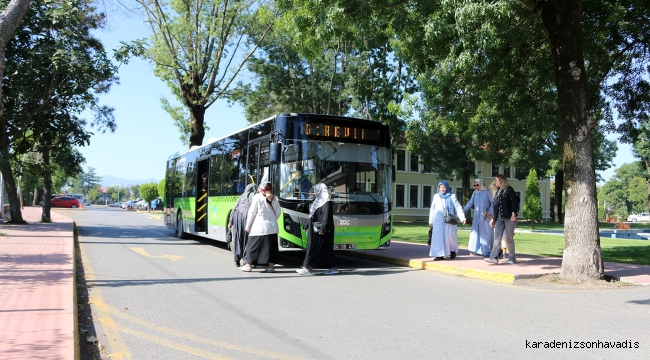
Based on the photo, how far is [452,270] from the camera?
12.0 m

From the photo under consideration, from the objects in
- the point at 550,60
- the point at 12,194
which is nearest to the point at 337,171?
the point at 550,60

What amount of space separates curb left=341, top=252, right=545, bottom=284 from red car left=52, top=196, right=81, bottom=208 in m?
62.7

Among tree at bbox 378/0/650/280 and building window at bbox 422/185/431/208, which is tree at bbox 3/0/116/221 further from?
building window at bbox 422/185/431/208

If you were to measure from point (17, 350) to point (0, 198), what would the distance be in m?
26.3

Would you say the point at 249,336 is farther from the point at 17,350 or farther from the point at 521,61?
the point at 521,61

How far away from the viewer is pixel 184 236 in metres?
21.6

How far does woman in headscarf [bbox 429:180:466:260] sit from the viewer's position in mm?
13320

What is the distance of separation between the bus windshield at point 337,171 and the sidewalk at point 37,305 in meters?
4.68

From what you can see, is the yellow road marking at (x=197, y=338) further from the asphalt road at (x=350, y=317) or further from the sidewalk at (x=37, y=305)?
the sidewalk at (x=37, y=305)

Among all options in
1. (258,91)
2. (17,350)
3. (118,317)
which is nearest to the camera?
(17,350)

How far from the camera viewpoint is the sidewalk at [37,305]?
4.92m

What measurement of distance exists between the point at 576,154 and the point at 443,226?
4.03 meters

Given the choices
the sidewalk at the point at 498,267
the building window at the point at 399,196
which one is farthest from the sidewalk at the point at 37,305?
the building window at the point at 399,196

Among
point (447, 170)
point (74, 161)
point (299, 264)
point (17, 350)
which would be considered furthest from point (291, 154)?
point (447, 170)
